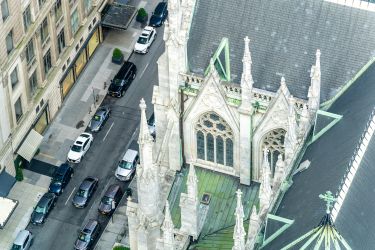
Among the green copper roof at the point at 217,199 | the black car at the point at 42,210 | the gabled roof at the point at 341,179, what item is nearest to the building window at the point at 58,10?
the black car at the point at 42,210

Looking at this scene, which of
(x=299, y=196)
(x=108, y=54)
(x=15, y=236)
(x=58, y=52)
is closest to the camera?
(x=299, y=196)

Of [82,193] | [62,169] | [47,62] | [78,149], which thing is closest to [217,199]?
[82,193]

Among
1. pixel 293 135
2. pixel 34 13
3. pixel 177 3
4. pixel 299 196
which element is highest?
pixel 34 13

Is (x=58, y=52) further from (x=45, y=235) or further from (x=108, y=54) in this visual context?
(x=45, y=235)

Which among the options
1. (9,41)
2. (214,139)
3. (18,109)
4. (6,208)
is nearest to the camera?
(214,139)

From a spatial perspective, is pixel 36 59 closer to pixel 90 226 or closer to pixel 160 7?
pixel 90 226

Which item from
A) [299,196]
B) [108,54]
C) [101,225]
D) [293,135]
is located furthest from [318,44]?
[108,54]
